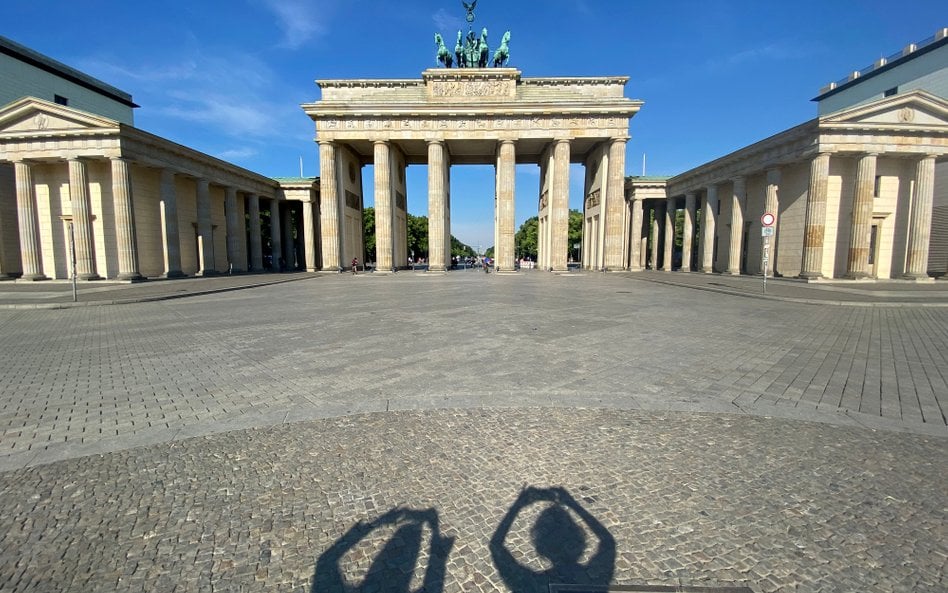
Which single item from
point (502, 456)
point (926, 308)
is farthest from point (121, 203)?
point (926, 308)

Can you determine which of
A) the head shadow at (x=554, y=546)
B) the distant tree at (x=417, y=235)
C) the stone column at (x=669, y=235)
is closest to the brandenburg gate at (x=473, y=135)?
the stone column at (x=669, y=235)

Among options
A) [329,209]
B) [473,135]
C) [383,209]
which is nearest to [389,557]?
[383,209]

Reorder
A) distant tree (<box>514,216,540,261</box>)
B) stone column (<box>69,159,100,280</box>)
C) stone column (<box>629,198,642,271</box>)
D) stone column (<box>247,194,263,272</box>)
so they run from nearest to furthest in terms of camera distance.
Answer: stone column (<box>69,159,100,280</box>) → stone column (<box>247,194,263,272</box>) → stone column (<box>629,198,642,271</box>) → distant tree (<box>514,216,540,261</box>)

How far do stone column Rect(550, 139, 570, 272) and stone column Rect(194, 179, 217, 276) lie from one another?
28410 millimetres

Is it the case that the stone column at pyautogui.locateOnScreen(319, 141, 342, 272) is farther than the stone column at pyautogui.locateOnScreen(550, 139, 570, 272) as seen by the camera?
Yes

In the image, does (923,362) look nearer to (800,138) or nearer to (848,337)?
(848,337)

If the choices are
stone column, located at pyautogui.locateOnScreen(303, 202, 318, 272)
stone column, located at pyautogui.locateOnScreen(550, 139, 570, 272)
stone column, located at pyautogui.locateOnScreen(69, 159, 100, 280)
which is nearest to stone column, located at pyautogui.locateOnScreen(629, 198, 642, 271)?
stone column, located at pyautogui.locateOnScreen(550, 139, 570, 272)

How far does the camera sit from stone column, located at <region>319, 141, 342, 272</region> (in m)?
32.9

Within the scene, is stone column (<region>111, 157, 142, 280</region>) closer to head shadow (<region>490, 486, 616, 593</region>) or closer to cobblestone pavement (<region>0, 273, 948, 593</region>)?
cobblestone pavement (<region>0, 273, 948, 593</region>)

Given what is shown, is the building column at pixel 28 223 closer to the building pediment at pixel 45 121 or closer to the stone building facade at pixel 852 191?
the building pediment at pixel 45 121

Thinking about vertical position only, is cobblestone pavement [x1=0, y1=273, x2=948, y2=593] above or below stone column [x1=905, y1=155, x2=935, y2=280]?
below

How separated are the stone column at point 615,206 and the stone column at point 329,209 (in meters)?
23.6

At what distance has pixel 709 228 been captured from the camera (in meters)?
33.3

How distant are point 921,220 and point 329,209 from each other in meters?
41.7
